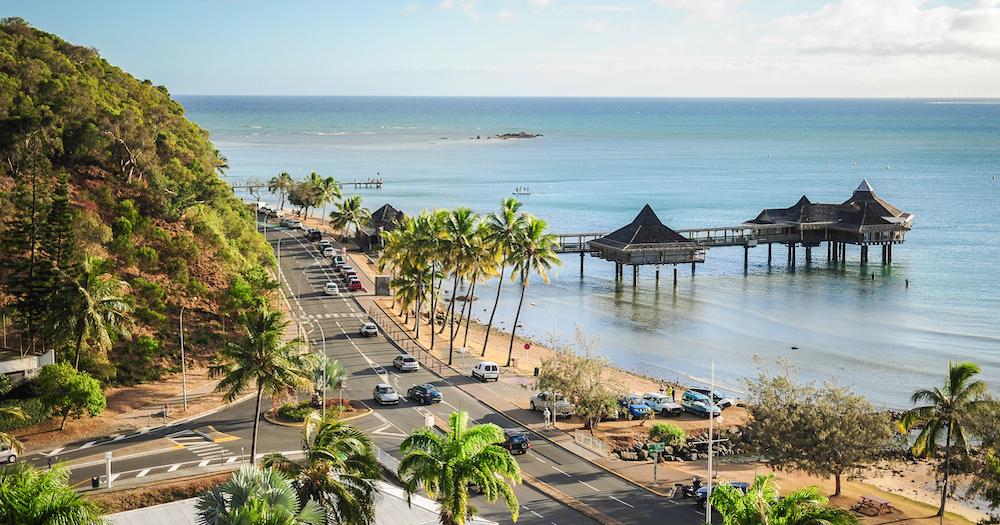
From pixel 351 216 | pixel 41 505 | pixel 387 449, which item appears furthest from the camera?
pixel 351 216

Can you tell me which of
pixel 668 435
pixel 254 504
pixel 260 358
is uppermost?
pixel 260 358

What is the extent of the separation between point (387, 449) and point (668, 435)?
14.5 metres

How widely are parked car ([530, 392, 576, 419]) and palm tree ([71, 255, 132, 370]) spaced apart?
23.0 m

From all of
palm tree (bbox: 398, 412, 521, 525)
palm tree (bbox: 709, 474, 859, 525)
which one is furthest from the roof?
palm tree (bbox: 709, 474, 859, 525)

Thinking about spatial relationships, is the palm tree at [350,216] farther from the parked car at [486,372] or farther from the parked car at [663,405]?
the parked car at [663,405]

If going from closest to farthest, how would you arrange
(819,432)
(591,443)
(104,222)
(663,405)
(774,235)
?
(819,432) < (591,443) < (663,405) < (104,222) < (774,235)

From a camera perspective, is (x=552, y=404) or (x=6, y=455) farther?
(x=552, y=404)

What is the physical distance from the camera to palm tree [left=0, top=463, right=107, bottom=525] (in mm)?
24156

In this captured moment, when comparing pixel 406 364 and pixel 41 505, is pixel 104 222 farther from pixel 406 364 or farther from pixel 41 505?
pixel 41 505

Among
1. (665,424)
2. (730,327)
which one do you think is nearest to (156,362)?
(665,424)

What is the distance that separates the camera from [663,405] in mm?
58125

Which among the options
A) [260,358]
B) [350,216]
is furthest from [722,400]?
[350,216]

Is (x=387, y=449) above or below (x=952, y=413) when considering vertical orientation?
below

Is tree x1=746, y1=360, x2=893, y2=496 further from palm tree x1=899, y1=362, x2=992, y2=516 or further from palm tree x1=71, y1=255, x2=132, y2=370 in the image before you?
palm tree x1=71, y1=255, x2=132, y2=370
